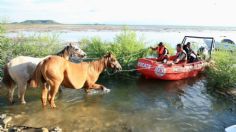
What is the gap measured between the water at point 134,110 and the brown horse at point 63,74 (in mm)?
702

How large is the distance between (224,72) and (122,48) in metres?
5.03

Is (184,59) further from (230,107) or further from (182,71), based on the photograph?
(230,107)

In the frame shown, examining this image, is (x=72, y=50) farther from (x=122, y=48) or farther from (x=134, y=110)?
(x=122, y=48)

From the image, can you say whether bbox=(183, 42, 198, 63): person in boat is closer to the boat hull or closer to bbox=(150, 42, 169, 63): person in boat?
the boat hull

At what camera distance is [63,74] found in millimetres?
9992

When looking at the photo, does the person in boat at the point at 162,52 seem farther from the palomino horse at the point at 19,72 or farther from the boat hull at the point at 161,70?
the palomino horse at the point at 19,72

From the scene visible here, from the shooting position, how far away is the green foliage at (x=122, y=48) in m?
15.6

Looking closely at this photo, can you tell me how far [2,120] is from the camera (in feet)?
29.9

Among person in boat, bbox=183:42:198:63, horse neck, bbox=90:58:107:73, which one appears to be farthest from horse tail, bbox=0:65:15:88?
person in boat, bbox=183:42:198:63

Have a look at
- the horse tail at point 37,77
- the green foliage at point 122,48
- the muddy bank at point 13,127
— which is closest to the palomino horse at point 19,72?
the horse tail at point 37,77

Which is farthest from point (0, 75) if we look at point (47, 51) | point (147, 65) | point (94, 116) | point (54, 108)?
point (147, 65)

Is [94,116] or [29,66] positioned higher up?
[29,66]

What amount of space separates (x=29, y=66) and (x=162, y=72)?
6.49m

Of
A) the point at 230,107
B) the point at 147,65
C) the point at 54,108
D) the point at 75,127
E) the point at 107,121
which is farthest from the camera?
the point at 147,65
